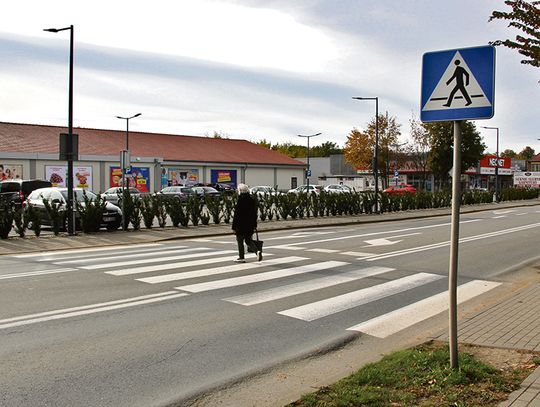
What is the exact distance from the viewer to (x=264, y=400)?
4.46 meters

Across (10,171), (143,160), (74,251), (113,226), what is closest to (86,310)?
(74,251)

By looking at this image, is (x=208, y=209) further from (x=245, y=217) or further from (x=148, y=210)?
(x=245, y=217)

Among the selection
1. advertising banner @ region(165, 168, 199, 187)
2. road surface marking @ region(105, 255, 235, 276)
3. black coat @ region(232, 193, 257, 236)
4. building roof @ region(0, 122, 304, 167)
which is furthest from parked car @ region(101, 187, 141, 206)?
advertising banner @ region(165, 168, 199, 187)

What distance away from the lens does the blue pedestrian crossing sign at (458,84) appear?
4.43m

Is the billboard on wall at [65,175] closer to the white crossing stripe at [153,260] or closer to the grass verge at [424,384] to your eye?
the white crossing stripe at [153,260]

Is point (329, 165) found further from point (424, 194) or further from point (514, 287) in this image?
point (514, 287)

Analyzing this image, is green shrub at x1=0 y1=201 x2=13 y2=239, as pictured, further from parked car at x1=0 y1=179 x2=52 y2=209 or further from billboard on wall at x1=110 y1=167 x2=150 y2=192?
billboard on wall at x1=110 y1=167 x2=150 y2=192

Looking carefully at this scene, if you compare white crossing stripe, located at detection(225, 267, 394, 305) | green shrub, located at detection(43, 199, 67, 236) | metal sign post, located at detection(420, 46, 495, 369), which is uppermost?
metal sign post, located at detection(420, 46, 495, 369)

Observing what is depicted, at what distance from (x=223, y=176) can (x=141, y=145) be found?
368 inches

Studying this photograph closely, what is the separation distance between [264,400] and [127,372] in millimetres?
1369

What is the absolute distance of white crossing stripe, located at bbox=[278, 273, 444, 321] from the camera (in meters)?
7.35

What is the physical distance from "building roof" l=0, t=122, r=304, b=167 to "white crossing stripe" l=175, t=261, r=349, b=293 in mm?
38518

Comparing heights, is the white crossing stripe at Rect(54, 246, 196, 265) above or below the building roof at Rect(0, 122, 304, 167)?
below

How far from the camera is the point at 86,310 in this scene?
7273 millimetres
